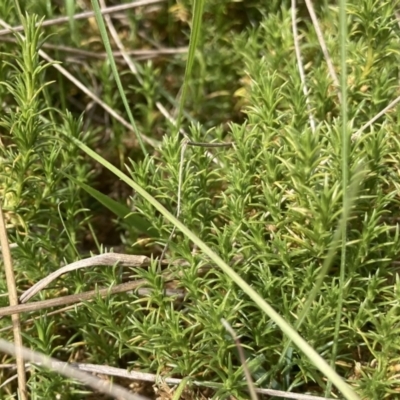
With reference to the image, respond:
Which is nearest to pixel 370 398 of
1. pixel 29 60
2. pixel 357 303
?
pixel 357 303

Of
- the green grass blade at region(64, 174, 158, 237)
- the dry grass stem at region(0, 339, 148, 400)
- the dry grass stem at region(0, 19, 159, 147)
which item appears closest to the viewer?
the dry grass stem at region(0, 339, 148, 400)

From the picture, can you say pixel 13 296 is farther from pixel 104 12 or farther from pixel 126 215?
pixel 104 12

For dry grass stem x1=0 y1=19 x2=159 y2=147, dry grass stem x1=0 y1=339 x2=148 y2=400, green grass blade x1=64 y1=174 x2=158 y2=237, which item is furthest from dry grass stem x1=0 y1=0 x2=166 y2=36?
dry grass stem x1=0 y1=339 x2=148 y2=400

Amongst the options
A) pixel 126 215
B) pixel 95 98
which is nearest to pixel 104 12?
pixel 95 98

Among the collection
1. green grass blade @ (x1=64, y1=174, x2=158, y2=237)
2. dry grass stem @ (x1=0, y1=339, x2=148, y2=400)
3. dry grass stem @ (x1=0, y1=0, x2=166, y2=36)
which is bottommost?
dry grass stem @ (x1=0, y1=339, x2=148, y2=400)

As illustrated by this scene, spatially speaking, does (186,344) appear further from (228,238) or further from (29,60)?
(29,60)

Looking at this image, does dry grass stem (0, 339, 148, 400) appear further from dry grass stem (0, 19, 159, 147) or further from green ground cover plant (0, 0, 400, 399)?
dry grass stem (0, 19, 159, 147)

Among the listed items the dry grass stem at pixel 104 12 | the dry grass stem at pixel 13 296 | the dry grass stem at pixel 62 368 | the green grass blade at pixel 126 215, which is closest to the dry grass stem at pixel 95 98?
the dry grass stem at pixel 104 12

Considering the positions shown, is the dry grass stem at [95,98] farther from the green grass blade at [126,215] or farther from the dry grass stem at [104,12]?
the green grass blade at [126,215]
